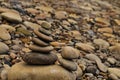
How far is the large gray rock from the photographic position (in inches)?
137

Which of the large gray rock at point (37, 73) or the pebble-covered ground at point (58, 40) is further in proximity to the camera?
the pebble-covered ground at point (58, 40)

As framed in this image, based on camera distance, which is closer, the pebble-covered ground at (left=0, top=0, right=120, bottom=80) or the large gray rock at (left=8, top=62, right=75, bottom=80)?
the large gray rock at (left=8, top=62, right=75, bottom=80)

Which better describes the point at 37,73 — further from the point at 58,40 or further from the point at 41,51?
the point at 58,40

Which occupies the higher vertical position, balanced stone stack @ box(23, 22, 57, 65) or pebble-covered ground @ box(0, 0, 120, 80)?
balanced stone stack @ box(23, 22, 57, 65)

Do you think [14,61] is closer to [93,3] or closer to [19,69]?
[19,69]

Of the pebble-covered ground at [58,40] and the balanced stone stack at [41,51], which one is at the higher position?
the balanced stone stack at [41,51]

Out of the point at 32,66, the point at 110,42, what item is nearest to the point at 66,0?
the point at 110,42

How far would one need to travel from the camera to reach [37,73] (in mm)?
3482

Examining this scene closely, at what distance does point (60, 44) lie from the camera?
4.90 metres

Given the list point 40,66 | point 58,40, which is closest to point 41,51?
point 40,66

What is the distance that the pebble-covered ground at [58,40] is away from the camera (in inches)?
141

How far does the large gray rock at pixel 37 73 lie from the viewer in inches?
137

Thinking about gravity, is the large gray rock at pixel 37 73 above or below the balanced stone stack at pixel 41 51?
below

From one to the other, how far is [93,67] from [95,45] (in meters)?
1.05
